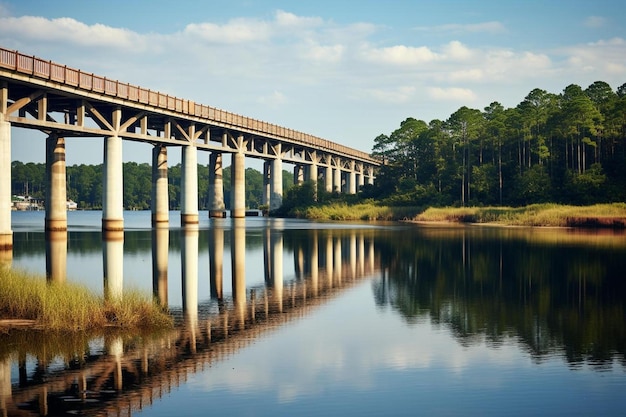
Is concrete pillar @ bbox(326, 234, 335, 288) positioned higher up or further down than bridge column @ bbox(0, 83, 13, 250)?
further down

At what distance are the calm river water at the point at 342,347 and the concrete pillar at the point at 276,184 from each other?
79.1 m

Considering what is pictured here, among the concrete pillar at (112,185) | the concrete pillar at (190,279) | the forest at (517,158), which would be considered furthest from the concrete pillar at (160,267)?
the forest at (517,158)

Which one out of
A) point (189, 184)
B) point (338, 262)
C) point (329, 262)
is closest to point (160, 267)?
point (329, 262)

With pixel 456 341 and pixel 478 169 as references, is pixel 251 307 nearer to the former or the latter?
pixel 456 341

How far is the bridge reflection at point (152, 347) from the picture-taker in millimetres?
12891

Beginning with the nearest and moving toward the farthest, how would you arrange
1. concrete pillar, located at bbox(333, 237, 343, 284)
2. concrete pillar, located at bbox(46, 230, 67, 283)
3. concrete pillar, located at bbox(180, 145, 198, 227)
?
concrete pillar, located at bbox(46, 230, 67, 283) → concrete pillar, located at bbox(333, 237, 343, 284) → concrete pillar, located at bbox(180, 145, 198, 227)

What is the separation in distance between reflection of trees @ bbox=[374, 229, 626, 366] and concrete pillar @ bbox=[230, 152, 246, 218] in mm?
54433

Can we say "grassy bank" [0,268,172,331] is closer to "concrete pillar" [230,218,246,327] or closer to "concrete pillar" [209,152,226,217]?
"concrete pillar" [230,218,246,327]

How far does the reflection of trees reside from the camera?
61.0ft

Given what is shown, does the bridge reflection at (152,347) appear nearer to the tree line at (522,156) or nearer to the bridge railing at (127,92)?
the bridge railing at (127,92)

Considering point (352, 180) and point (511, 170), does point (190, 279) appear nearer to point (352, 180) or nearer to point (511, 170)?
point (511, 170)

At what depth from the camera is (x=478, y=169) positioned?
337ft

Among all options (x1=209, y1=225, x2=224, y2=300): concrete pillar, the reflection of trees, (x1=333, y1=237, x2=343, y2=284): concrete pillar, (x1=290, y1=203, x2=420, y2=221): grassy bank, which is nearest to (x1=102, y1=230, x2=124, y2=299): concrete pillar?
(x1=209, y1=225, x2=224, y2=300): concrete pillar

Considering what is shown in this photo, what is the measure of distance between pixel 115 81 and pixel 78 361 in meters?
49.1
